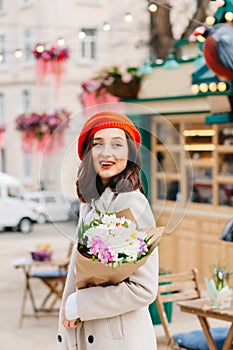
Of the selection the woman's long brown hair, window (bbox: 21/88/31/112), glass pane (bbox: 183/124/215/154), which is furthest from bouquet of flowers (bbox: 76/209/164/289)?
window (bbox: 21/88/31/112)

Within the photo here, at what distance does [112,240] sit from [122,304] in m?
0.27

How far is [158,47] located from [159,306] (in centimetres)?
796

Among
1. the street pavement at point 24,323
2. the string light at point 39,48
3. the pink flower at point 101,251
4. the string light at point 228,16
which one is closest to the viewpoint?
the pink flower at point 101,251

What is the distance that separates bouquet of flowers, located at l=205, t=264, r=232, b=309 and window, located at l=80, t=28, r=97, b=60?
22059mm

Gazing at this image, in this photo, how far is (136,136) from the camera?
3.39 meters

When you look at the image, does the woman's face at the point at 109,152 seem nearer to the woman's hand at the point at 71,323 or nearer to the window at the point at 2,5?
the woman's hand at the point at 71,323

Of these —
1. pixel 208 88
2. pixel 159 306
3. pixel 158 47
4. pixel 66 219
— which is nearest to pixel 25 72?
pixel 158 47

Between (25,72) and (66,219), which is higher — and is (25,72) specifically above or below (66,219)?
above

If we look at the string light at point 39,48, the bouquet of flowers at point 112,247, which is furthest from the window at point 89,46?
the bouquet of flowers at point 112,247

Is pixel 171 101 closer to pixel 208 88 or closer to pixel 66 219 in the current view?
pixel 208 88

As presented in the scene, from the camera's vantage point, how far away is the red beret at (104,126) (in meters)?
3.36

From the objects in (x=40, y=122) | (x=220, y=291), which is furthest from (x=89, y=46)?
(x=220, y=291)

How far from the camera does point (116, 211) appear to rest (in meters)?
3.29

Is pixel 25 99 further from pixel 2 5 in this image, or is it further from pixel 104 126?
pixel 104 126
